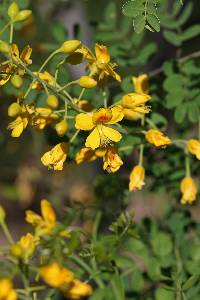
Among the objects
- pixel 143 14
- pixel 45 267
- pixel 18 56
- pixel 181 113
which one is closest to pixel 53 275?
pixel 45 267

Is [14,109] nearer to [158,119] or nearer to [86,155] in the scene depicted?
[86,155]

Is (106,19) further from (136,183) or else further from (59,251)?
(59,251)

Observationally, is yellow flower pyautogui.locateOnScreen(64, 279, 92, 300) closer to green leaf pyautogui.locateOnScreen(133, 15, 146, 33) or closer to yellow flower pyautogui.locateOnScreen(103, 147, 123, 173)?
yellow flower pyautogui.locateOnScreen(103, 147, 123, 173)

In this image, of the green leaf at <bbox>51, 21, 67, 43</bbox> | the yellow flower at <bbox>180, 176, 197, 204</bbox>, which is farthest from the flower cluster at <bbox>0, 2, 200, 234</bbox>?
the green leaf at <bbox>51, 21, 67, 43</bbox>

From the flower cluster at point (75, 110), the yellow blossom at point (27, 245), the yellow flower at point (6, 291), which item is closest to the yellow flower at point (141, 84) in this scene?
the flower cluster at point (75, 110)

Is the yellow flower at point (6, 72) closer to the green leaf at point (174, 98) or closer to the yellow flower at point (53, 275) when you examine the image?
the yellow flower at point (53, 275)

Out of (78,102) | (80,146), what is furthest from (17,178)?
(78,102)
